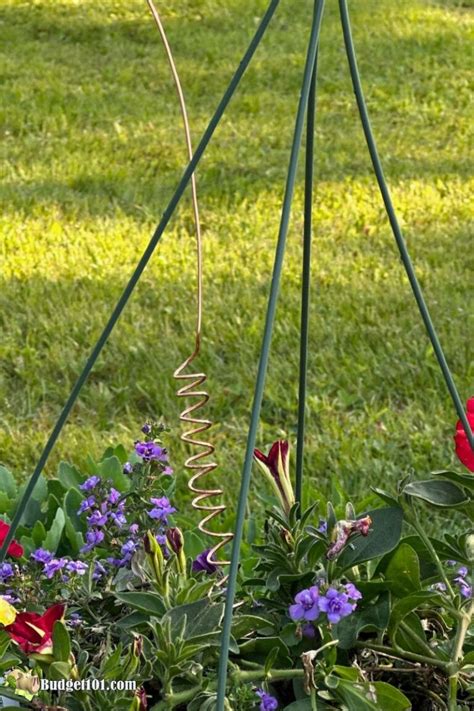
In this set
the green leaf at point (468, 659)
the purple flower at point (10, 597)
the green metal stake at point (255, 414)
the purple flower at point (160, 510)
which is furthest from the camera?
the purple flower at point (160, 510)

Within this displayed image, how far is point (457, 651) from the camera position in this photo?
123 cm

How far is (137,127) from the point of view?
16.8 ft

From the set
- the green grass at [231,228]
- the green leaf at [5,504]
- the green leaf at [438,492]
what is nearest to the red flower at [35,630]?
the green leaf at [438,492]

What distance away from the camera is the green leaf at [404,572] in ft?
4.22

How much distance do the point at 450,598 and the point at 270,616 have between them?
215 millimetres

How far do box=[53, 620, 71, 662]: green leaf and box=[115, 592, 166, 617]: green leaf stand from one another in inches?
3.4

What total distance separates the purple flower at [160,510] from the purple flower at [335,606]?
0.33m

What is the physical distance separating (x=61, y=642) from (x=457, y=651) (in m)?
0.45

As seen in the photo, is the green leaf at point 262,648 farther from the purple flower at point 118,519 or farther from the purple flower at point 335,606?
the purple flower at point 118,519

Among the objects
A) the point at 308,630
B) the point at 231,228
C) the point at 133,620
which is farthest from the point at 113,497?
the point at 231,228

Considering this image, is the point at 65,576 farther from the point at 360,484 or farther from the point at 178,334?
the point at 178,334

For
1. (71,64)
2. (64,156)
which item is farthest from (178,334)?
(71,64)

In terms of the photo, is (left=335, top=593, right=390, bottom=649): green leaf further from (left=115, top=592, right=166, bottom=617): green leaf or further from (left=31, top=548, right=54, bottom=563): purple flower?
(left=31, top=548, right=54, bottom=563): purple flower

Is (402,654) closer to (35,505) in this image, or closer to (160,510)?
(160,510)
